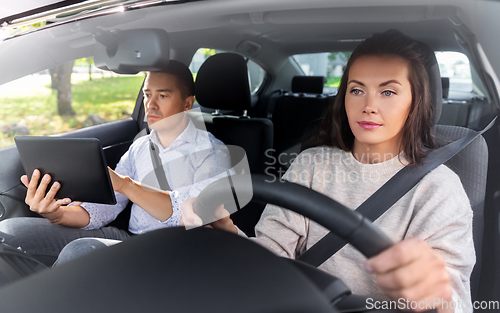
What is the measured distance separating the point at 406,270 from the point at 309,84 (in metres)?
2.42

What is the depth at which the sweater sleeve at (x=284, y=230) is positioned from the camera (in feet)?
3.64

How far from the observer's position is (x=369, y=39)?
1.10 meters

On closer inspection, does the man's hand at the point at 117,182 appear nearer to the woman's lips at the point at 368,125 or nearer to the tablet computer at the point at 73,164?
the tablet computer at the point at 73,164

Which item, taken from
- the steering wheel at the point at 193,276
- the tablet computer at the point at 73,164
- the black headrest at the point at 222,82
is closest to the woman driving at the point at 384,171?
the steering wheel at the point at 193,276

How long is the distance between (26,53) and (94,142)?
1.70 feet

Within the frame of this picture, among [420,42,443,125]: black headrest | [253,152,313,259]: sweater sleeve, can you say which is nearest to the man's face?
[253,152,313,259]: sweater sleeve

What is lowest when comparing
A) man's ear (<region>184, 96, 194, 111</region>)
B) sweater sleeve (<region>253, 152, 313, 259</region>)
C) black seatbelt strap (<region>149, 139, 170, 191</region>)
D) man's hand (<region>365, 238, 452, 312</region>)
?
sweater sleeve (<region>253, 152, 313, 259</region>)

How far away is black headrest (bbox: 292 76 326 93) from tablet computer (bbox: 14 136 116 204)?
6.57ft

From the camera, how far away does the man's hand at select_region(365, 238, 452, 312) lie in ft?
1.72

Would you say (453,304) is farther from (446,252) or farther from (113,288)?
(113,288)

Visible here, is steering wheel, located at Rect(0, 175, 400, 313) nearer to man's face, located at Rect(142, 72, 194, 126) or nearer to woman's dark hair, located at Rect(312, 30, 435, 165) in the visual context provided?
woman's dark hair, located at Rect(312, 30, 435, 165)

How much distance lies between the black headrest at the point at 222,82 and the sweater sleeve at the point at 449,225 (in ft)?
3.50

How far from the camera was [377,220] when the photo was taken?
3.37 ft

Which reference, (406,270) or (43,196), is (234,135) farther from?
(406,270)
